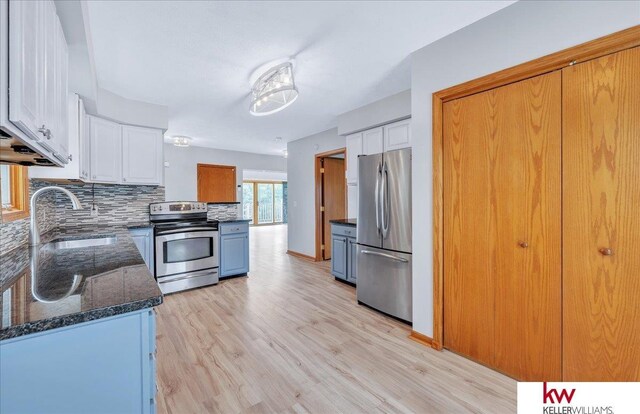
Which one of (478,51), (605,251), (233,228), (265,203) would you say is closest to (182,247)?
(233,228)

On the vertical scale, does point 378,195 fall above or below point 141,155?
below

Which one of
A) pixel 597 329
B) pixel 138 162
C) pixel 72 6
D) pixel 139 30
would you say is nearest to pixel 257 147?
pixel 138 162

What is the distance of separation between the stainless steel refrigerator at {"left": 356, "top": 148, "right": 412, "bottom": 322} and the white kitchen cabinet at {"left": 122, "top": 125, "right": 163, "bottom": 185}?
2684 millimetres

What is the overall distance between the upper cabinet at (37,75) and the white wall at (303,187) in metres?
3.93

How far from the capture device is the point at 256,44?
7.29 feet

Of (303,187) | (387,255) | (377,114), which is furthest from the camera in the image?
(303,187)

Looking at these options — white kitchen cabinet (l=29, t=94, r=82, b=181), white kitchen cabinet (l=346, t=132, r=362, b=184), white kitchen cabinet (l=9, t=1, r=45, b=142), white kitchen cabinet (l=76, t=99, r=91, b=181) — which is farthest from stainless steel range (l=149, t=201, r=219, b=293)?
white kitchen cabinet (l=9, t=1, r=45, b=142)

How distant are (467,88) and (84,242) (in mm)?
3267

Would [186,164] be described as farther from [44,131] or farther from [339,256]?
[44,131]

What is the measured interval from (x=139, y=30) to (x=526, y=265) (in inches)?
124

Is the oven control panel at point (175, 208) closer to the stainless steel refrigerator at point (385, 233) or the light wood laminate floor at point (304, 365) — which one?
the light wood laminate floor at point (304, 365)

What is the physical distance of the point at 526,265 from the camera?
5.93 feet

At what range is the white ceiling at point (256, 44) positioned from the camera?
1837mm

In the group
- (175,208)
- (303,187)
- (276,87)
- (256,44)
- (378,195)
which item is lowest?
(175,208)
